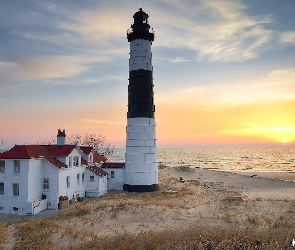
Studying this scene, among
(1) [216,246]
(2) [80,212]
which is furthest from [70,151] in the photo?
(1) [216,246]

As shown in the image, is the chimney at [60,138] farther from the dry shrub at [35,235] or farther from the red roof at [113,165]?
the dry shrub at [35,235]

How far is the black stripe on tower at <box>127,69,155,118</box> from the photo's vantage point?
35812 millimetres

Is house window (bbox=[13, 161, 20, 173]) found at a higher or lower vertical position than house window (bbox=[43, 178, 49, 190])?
higher

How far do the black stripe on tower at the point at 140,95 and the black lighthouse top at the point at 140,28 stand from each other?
4.39m

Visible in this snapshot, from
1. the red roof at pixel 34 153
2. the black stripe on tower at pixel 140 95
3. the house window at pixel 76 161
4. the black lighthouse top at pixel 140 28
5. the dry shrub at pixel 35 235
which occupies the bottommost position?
the dry shrub at pixel 35 235

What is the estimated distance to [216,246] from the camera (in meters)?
14.3

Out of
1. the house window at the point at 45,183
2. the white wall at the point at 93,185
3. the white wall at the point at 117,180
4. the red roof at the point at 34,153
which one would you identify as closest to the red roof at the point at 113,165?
the white wall at the point at 117,180

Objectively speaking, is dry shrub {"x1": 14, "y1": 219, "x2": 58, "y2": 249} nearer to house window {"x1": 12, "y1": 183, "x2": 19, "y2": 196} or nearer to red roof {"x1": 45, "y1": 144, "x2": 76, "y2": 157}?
house window {"x1": 12, "y1": 183, "x2": 19, "y2": 196}

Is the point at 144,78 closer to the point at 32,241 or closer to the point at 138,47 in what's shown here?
the point at 138,47

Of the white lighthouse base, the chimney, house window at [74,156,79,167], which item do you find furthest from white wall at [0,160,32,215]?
the white lighthouse base

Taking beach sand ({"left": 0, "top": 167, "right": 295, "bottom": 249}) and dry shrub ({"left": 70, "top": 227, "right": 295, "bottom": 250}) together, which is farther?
beach sand ({"left": 0, "top": 167, "right": 295, "bottom": 249})

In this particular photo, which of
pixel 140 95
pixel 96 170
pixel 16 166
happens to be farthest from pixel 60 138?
pixel 140 95

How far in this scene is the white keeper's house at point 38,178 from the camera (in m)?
27.0

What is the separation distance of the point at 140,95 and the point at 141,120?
3.03 meters
